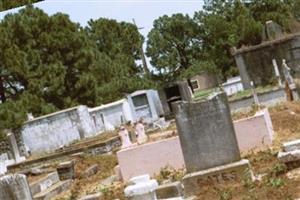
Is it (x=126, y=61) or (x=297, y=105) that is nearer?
(x=297, y=105)

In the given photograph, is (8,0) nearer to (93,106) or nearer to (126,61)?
(93,106)

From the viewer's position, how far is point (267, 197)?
5277 mm

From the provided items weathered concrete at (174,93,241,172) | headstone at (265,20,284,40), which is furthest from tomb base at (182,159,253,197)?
headstone at (265,20,284,40)

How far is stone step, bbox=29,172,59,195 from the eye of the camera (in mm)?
9102

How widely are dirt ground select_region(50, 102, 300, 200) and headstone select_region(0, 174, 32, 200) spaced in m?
1.82

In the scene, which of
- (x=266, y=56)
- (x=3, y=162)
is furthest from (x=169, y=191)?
(x=266, y=56)

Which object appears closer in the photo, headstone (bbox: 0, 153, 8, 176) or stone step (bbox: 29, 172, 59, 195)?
stone step (bbox: 29, 172, 59, 195)

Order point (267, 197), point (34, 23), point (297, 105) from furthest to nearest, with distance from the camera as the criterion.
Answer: point (34, 23), point (297, 105), point (267, 197)

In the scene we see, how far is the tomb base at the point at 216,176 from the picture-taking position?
6246 millimetres

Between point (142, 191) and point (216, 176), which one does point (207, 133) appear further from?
point (142, 191)

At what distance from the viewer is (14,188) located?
5.06 m

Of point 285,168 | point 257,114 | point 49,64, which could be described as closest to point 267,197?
point 285,168

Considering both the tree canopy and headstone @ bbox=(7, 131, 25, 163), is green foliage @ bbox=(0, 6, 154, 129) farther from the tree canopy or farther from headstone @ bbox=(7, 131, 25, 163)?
the tree canopy

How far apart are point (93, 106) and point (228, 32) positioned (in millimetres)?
5061
